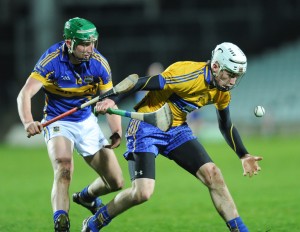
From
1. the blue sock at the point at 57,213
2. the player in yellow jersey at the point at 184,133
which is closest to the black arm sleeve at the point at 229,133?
the player in yellow jersey at the point at 184,133

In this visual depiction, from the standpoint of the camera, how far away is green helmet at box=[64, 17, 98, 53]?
711 cm

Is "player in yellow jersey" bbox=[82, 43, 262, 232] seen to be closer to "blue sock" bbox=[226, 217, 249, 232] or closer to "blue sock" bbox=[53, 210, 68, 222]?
"blue sock" bbox=[226, 217, 249, 232]

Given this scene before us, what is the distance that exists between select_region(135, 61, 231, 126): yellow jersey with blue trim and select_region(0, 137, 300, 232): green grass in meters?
1.41

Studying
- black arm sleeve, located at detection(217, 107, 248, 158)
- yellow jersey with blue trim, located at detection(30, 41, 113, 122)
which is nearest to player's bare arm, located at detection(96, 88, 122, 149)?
yellow jersey with blue trim, located at detection(30, 41, 113, 122)

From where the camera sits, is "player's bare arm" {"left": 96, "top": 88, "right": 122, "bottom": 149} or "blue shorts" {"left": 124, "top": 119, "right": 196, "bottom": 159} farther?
"player's bare arm" {"left": 96, "top": 88, "right": 122, "bottom": 149}

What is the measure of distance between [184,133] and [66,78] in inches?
47.9

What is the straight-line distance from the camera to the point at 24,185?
1298 centimetres

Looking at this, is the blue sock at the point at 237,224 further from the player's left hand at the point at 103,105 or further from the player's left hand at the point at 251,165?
the player's left hand at the point at 103,105

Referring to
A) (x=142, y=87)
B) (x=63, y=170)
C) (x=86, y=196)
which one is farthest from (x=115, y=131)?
(x=86, y=196)

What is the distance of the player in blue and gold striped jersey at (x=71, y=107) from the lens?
7.05 metres

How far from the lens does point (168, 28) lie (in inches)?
1111

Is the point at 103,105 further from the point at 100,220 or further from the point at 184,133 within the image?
the point at 100,220

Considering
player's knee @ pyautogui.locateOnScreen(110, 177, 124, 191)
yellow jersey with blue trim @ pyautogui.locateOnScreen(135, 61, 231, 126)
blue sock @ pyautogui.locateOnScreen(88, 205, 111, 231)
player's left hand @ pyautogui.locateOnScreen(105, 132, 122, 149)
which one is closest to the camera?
yellow jersey with blue trim @ pyautogui.locateOnScreen(135, 61, 231, 126)

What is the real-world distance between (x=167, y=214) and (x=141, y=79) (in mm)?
2830
